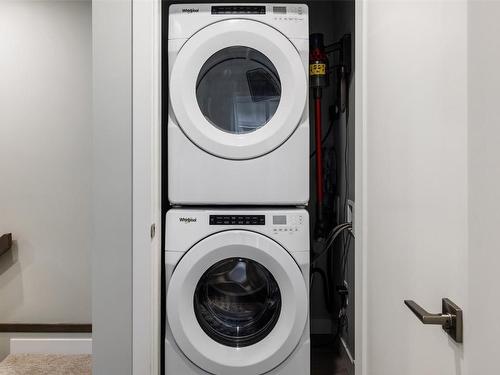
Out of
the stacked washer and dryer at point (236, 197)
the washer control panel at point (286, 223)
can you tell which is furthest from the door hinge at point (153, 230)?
the washer control panel at point (286, 223)

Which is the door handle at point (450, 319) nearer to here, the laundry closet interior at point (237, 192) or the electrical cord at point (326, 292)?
the laundry closet interior at point (237, 192)

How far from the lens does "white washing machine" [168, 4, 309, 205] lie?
1.88 metres

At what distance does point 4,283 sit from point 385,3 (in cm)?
244

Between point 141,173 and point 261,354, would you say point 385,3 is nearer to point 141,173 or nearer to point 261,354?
point 141,173

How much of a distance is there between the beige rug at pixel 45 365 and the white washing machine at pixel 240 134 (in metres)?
1.19

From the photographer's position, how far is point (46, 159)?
256 centimetres

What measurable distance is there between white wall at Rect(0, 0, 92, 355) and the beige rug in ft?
0.65

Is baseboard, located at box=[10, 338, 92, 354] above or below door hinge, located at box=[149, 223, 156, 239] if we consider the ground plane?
below

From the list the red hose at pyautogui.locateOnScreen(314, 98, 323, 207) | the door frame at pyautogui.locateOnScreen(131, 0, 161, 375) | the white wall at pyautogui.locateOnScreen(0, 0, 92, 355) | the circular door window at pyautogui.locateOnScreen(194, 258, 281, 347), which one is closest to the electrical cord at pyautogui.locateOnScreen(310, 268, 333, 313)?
the red hose at pyautogui.locateOnScreen(314, 98, 323, 207)

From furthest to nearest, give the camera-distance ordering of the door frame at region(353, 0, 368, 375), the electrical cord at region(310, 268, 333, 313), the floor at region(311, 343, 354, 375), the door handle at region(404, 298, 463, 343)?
the electrical cord at region(310, 268, 333, 313) → the floor at region(311, 343, 354, 375) → the door frame at region(353, 0, 368, 375) → the door handle at region(404, 298, 463, 343)

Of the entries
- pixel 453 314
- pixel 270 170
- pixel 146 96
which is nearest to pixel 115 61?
pixel 146 96

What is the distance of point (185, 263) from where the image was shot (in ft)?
6.03

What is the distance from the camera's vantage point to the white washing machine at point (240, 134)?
188cm

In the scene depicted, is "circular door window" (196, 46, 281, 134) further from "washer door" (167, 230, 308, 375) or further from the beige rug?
the beige rug
